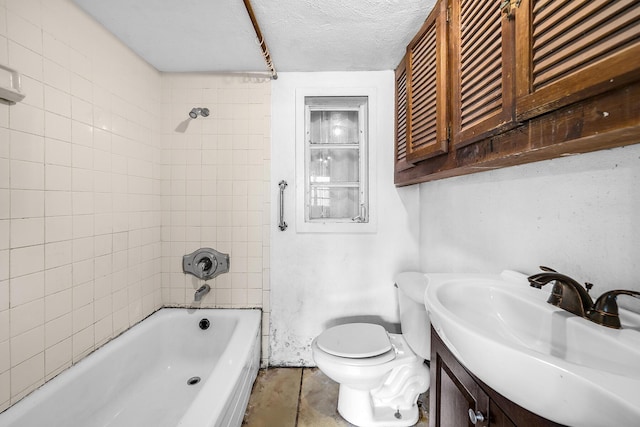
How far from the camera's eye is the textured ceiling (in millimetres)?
1252

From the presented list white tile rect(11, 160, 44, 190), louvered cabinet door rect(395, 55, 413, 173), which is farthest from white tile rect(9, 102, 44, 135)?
louvered cabinet door rect(395, 55, 413, 173)

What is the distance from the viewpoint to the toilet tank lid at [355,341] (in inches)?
52.6

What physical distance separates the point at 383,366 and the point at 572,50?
1.35 meters

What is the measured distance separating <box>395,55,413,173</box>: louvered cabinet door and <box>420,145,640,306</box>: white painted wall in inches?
12.5

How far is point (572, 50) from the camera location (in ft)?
1.86

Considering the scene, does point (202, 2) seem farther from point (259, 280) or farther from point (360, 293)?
point (360, 293)

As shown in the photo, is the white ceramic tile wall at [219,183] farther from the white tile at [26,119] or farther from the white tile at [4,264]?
the white tile at [4,264]

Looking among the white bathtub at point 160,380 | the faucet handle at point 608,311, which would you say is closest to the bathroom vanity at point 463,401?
the faucet handle at point 608,311

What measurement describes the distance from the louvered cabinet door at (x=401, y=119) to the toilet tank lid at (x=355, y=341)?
38.5 inches

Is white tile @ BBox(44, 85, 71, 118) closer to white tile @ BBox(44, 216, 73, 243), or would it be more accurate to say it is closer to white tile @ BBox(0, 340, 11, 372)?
white tile @ BBox(44, 216, 73, 243)

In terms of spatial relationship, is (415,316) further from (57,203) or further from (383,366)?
(57,203)

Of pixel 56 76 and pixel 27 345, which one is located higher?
pixel 56 76

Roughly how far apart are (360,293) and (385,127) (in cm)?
118

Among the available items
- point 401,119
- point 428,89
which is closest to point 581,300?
point 428,89
